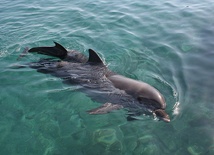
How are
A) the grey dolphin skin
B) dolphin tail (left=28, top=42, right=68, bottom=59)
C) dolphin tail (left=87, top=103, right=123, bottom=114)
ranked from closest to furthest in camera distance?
1. dolphin tail (left=87, top=103, right=123, bottom=114)
2. the grey dolphin skin
3. dolphin tail (left=28, top=42, right=68, bottom=59)

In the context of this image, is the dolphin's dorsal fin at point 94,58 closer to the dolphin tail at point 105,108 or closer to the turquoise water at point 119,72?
the turquoise water at point 119,72

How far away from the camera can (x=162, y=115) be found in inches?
267

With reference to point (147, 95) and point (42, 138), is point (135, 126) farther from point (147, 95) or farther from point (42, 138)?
point (42, 138)

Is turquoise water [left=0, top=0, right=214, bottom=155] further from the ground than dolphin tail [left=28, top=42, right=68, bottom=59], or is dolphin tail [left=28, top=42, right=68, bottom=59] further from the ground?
dolphin tail [left=28, top=42, right=68, bottom=59]

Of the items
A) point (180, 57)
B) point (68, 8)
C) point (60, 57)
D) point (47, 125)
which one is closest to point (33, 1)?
point (68, 8)

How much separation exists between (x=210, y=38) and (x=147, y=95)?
21.3 feet

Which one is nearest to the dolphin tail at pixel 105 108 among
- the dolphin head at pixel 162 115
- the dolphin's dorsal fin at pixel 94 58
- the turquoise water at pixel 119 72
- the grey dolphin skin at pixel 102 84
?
the grey dolphin skin at pixel 102 84

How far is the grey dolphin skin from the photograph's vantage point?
712 centimetres

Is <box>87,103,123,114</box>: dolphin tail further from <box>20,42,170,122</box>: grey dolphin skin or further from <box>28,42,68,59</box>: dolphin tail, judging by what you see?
<box>28,42,68,59</box>: dolphin tail

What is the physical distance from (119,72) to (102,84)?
1.34m

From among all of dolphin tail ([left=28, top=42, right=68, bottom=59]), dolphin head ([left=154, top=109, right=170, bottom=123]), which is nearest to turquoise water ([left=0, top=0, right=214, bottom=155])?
dolphin head ([left=154, top=109, right=170, bottom=123])

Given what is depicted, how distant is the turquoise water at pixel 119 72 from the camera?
20.9 feet

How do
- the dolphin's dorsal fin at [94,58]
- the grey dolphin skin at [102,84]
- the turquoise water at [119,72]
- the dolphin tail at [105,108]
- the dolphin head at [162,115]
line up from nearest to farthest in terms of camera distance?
the turquoise water at [119,72] → the dolphin head at [162,115] → the dolphin tail at [105,108] → the grey dolphin skin at [102,84] → the dolphin's dorsal fin at [94,58]

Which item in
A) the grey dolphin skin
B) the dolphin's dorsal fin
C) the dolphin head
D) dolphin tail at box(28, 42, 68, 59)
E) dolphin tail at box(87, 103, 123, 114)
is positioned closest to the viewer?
the dolphin head
